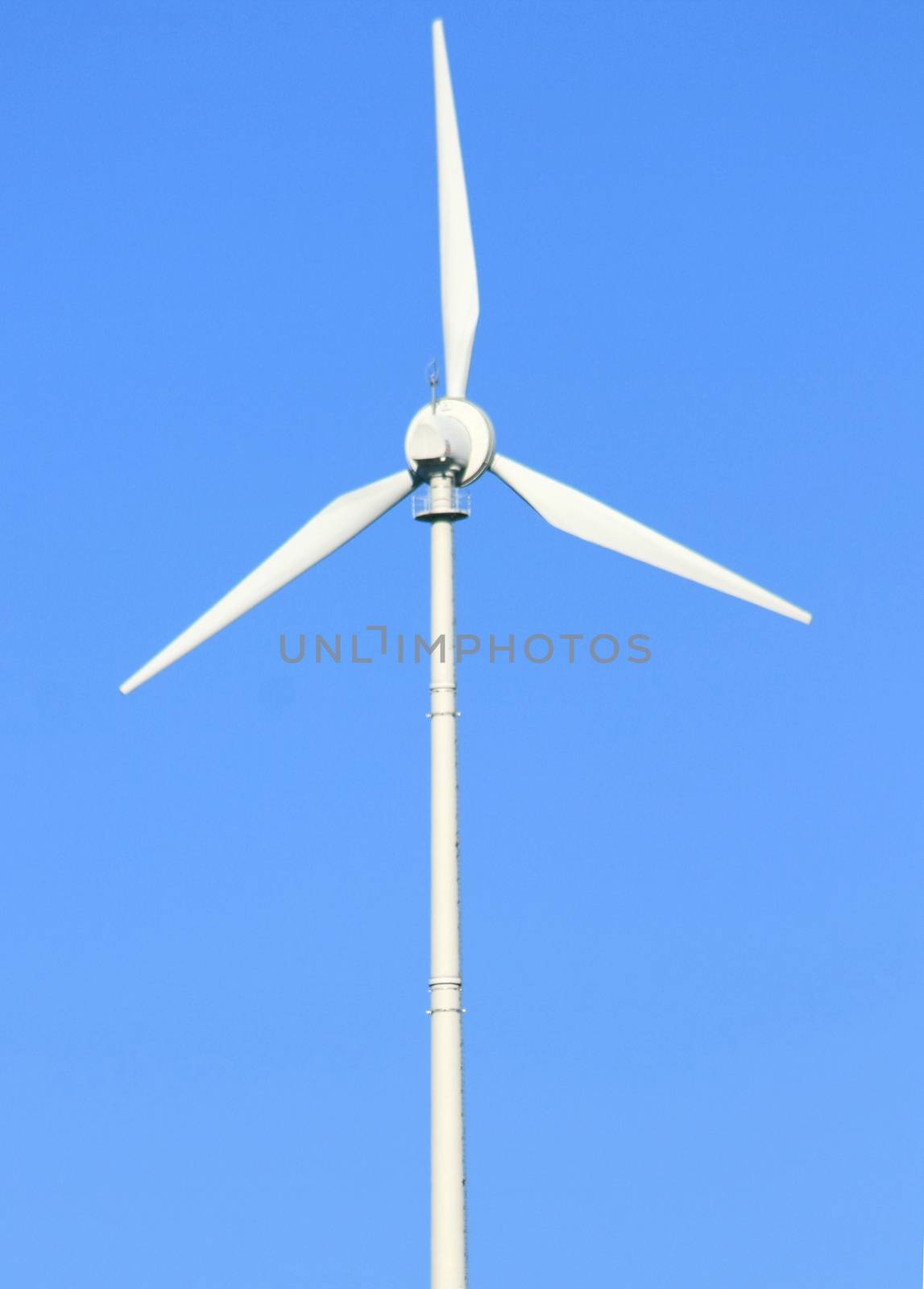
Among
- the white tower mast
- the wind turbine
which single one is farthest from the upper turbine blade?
the white tower mast

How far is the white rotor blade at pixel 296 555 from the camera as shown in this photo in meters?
68.3

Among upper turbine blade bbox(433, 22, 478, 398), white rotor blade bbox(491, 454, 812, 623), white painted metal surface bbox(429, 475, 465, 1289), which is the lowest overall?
white painted metal surface bbox(429, 475, 465, 1289)

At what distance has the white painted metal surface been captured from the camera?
209ft

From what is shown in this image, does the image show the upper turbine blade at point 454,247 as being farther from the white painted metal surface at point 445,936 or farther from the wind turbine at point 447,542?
the white painted metal surface at point 445,936

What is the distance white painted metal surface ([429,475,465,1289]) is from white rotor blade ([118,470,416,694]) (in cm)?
134

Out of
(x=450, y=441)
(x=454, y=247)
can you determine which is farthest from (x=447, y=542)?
(x=454, y=247)

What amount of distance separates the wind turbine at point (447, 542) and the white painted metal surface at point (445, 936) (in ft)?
0.08

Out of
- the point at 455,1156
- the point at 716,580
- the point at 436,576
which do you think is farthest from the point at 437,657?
the point at 455,1156

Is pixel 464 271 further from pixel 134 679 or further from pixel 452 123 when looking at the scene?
pixel 134 679

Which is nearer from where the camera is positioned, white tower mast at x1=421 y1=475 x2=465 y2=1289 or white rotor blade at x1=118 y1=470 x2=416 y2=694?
white tower mast at x1=421 y1=475 x2=465 y2=1289

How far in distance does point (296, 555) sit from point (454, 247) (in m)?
8.03

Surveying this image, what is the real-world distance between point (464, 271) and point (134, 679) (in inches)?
472

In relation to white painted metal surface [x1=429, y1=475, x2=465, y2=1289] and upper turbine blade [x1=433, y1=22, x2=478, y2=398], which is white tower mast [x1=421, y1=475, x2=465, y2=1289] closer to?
white painted metal surface [x1=429, y1=475, x2=465, y2=1289]

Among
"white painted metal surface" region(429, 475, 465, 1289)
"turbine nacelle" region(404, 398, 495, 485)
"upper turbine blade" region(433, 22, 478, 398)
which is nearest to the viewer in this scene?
"white painted metal surface" region(429, 475, 465, 1289)
